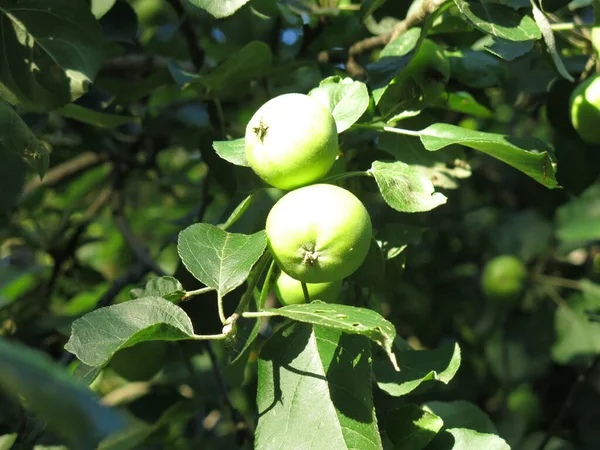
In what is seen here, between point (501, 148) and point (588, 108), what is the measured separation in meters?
0.33

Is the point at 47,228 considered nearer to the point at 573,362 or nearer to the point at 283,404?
the point at 283,404

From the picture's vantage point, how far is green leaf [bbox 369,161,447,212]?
100 centimetres

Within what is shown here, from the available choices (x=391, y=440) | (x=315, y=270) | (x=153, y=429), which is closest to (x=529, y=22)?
(x=315, y=270)

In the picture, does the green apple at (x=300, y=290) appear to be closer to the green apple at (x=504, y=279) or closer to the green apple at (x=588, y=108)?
the green apple at (x=588, y=108)

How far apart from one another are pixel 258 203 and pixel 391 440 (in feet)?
2.60

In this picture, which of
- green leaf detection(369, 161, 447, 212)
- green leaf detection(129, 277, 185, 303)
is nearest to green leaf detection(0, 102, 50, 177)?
green leaf detection(129, 277, 185, 303)

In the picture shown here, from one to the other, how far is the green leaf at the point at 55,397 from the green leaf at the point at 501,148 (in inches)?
27.8

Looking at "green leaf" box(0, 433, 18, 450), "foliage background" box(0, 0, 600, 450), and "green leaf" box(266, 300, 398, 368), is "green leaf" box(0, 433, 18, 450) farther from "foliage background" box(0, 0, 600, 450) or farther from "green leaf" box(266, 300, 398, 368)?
"green leaf" box(266, 300, 398, 368)

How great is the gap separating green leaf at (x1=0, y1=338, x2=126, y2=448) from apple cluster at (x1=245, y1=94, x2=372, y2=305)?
0.47 metres

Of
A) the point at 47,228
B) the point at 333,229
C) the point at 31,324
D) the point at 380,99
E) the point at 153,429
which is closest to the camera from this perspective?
the point at 333,229

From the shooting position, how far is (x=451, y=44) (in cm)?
159

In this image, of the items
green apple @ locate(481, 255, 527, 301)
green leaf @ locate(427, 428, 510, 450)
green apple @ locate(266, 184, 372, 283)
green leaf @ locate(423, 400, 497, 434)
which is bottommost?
green apple @ locate(481, 255, 527, 301)

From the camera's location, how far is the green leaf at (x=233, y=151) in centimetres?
104

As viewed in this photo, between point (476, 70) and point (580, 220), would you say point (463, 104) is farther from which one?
point (580, 220)
